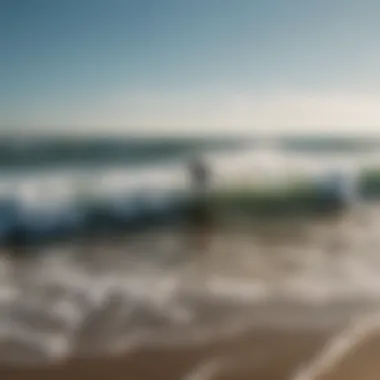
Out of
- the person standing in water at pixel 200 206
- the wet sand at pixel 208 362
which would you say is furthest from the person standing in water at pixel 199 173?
the wet sand at pixel 208 362

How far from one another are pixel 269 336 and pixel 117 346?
288mm

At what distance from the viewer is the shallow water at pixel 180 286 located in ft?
3.51

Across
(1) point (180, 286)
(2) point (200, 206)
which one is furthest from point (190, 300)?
(2) point (200, 206)

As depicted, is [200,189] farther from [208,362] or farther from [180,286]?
[208,362]

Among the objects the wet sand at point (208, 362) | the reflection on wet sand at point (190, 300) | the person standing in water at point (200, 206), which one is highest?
the person standing in water at point (200, 206)

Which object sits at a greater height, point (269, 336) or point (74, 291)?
point (74, 291)

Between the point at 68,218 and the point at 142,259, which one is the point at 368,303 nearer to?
the point at 142,259

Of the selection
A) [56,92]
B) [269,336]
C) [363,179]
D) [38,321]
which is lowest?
Result: [269,336]

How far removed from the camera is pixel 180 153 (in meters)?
1.12

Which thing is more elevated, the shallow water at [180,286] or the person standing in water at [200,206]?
the person standing in water at [200,206]

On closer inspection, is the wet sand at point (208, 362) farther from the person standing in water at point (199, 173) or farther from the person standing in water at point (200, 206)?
the person standing in water at point (199, 173)

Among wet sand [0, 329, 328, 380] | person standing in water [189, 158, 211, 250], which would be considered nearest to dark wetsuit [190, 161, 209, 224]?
person standing in water [189, 158, 211, 250]

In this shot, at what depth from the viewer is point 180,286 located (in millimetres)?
1093

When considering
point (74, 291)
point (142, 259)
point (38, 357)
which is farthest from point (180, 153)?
point (38, 357)
